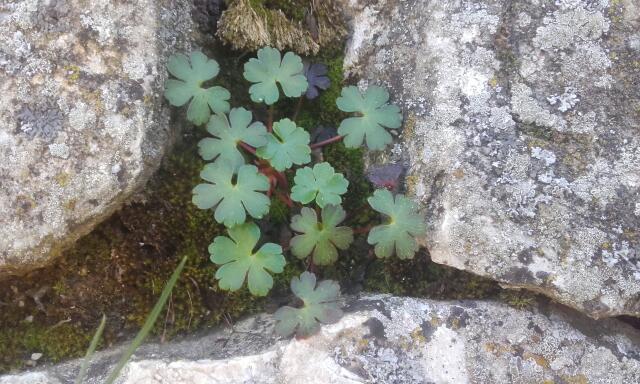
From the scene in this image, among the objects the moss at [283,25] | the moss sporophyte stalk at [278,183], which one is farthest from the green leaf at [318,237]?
the moss at [283,25]

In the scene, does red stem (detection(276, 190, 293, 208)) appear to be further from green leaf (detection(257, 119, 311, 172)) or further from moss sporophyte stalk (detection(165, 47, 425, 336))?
green leaf (detection(257, 119, 311, 172))

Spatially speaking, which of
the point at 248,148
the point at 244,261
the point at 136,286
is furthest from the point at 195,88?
the point at 136,286

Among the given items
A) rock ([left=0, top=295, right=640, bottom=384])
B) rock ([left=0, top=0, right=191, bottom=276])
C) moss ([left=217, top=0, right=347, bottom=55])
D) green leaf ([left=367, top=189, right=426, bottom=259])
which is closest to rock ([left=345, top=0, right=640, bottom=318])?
green leaf ([left=367, top=189, right=426, bottom=259])

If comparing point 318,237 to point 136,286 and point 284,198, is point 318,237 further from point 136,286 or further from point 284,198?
point 136,286

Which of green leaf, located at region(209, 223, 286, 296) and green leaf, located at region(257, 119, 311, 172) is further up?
green leaf, located at region(257, 119, 311, 172)

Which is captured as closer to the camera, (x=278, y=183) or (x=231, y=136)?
(x=231, y=136)
